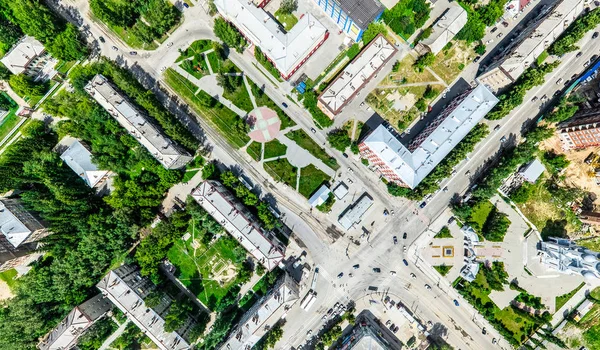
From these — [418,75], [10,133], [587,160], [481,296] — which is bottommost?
[481,296]

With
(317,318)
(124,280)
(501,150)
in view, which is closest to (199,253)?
(124,280)

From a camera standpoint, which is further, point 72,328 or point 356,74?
point 356,74

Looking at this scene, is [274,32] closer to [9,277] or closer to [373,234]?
[373,234]

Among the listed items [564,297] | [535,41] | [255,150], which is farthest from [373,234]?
[535,41]

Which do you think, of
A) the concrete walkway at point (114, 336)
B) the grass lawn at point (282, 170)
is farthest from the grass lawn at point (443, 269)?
the concrete walkway at point (114, 336)

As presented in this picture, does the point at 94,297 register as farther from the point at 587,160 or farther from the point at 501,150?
the point at 587,160

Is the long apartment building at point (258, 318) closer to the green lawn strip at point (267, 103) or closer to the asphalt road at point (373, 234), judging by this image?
the asphalt road at point (373, 234)
